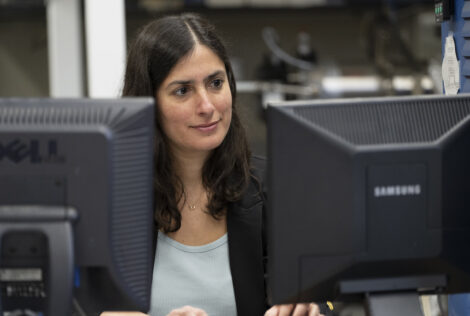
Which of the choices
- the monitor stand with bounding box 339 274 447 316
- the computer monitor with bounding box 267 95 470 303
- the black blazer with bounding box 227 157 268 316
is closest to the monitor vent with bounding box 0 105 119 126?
the computer monitor with bounding box 267 95 470 303

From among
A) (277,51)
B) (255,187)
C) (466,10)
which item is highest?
(277,51)

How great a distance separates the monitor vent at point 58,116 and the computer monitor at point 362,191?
0.85 ft

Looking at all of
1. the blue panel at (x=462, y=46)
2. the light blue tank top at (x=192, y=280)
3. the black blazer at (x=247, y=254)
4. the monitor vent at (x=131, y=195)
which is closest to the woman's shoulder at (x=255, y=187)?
the black blazer at (x=247, y=254)

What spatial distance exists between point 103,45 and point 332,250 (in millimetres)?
1923

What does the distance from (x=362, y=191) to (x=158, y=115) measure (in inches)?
26.7

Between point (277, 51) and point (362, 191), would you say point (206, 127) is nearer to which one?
point (362, 191)

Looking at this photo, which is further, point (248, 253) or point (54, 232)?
point (248, 253)

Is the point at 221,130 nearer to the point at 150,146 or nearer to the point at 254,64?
the point at 150,146

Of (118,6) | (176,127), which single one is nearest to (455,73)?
(176,127)

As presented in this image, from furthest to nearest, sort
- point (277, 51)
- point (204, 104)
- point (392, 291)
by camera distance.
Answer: point (277, 51) → point (204, 104) → point (392, 291)

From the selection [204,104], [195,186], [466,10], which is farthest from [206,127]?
[466,10]

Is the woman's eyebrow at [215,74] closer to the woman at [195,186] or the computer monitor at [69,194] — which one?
the woman at [195,186]

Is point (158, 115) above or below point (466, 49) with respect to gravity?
below

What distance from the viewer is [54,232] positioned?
1.02 meters
